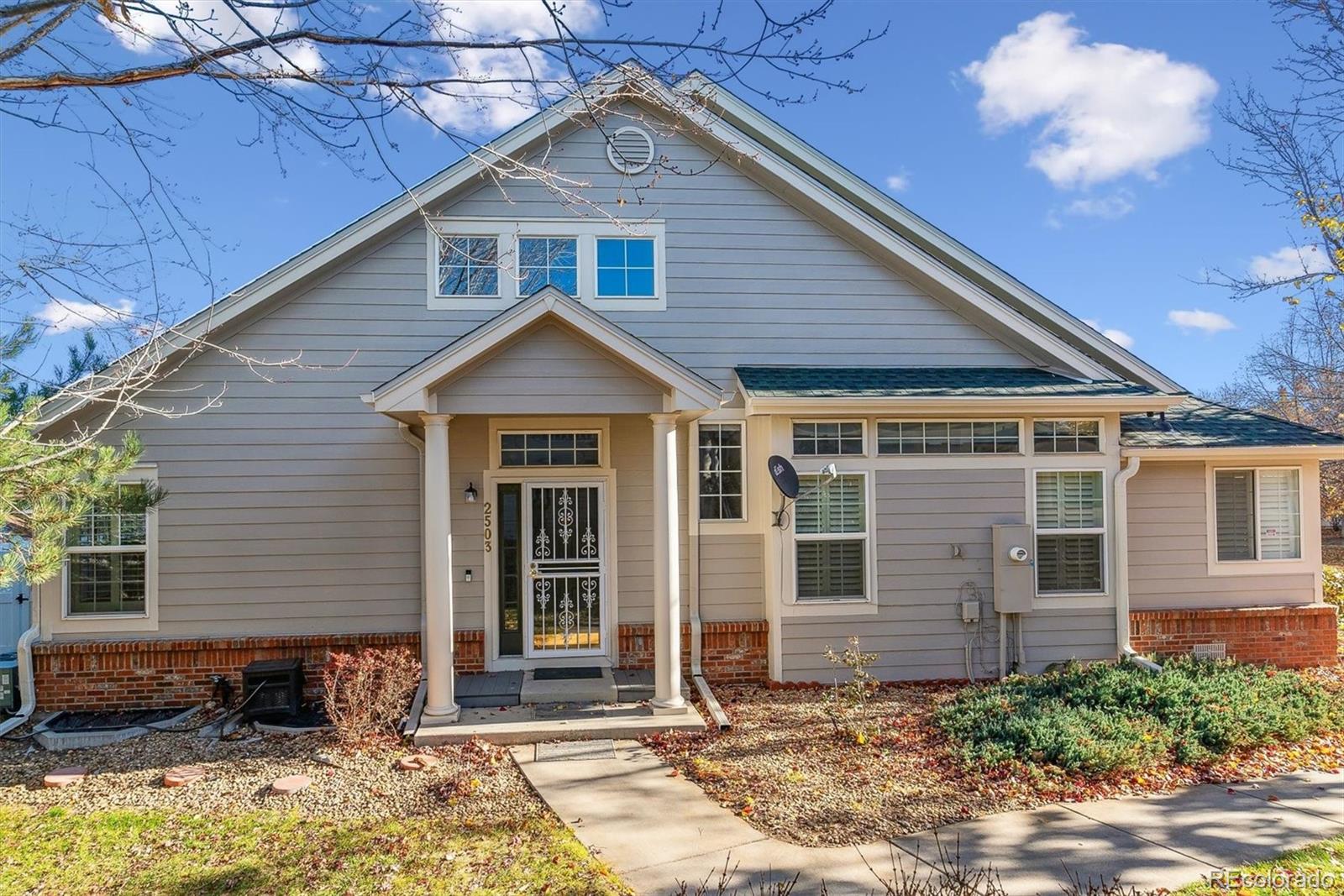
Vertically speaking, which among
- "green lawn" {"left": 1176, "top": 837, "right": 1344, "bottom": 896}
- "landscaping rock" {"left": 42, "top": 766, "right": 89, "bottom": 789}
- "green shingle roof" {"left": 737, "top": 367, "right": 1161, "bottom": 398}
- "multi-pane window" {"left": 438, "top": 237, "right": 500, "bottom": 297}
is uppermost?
"multi-pane window" {"left": 438, "top": 237, "right": 500, "bottom": 297}

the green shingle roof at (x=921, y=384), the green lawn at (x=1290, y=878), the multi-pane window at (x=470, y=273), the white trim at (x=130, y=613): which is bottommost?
the green lawn at (x=1290, y=878)

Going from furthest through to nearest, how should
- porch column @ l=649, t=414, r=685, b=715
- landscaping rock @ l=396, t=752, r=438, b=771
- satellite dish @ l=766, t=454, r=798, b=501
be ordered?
satellite dish @ l=766, t=454, r=798, b=501 < porch column @ l=649, t=414, r=685, b=715 < landscaping rock @ l=396, t=752, r=438, b=771

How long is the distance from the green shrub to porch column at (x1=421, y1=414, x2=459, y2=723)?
438 cm

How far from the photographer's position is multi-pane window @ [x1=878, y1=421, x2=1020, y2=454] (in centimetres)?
828

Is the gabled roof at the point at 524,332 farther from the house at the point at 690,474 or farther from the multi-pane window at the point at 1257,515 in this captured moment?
the multi-pane window at the point at 1257,515

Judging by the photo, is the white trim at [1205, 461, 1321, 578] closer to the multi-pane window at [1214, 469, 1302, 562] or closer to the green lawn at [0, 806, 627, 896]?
the multi-pane window at [1214, 469, 1302, 562]

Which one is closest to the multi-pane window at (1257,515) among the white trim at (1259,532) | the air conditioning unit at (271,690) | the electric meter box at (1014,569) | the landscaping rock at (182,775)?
the white trim at (1259,532)

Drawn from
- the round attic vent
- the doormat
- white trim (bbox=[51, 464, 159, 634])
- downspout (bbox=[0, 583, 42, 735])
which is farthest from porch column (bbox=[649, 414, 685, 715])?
downspout (bbox=[0, 583, 42, 735])

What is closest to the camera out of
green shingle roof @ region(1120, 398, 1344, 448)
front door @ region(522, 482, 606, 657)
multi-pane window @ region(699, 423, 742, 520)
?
front door @ region(522, 482, 606, 657)

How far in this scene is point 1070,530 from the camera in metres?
8.48

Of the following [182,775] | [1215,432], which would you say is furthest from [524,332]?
[1215,432]

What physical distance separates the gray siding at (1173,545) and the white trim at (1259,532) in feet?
0.19

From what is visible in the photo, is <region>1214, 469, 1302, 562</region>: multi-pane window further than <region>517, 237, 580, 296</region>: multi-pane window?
Yes

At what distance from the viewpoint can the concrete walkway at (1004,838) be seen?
427 centimetres
